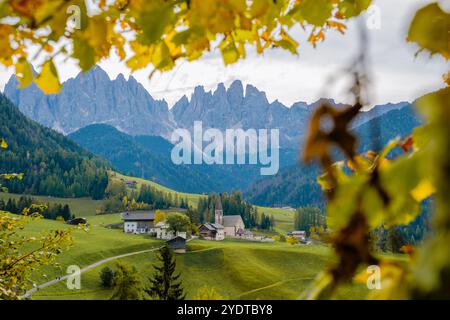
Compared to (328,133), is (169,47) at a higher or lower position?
higher

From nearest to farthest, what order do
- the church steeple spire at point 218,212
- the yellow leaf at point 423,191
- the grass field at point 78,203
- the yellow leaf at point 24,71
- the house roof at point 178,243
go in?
the yellow leaf at point 423,191, the yellow leaf at point 24,71, the house roof at point 178,243, the church steeple spire at point 218,212, the grass field at point 78,203

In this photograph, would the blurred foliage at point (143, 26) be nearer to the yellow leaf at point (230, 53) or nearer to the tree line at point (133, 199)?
the yellow leaf at point (230, 53)

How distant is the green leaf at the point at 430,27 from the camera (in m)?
0.98

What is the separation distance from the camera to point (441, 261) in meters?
0.67

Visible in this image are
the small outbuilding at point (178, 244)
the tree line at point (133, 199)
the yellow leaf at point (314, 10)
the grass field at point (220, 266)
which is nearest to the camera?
the yellow leaf at point (314, 10)

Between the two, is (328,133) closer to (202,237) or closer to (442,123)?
(442,123)

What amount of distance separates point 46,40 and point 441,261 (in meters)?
2.05

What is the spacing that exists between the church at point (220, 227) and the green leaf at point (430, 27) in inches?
4561

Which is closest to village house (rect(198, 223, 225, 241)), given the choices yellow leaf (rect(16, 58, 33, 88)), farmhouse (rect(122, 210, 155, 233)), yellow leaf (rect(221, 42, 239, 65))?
farmhouse (rect(122, 210, 155, 233))

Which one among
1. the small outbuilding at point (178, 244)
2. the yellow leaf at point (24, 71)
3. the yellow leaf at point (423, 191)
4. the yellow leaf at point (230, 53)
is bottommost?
the small outbuilding at point (178, 244)

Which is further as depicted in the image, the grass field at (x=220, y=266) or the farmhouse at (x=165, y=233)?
the farmhouse at (x=165, y=233)

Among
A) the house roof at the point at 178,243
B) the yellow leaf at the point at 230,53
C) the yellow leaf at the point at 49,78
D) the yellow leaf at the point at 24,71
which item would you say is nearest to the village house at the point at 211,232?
the house roof at the point at 178,243
